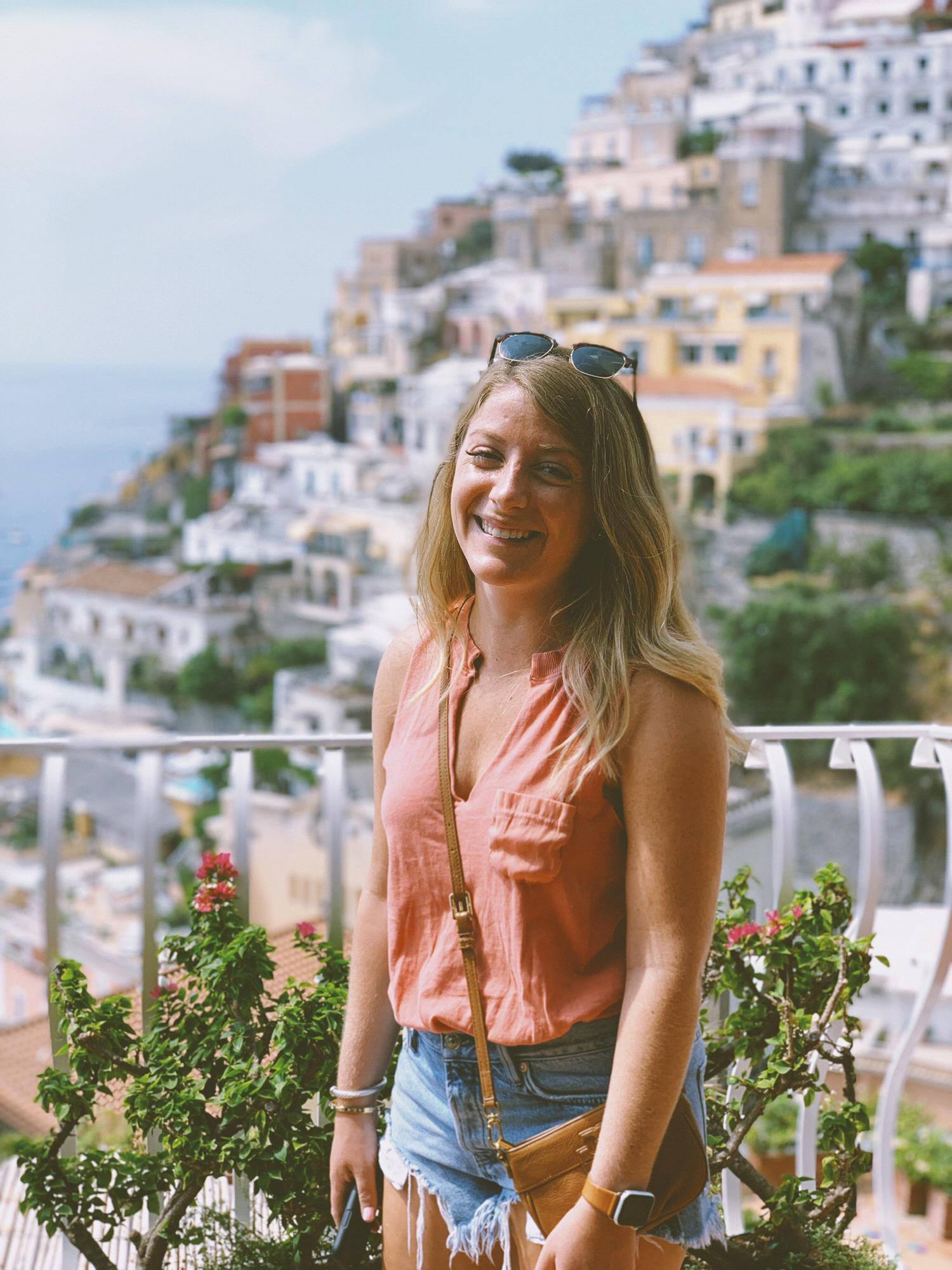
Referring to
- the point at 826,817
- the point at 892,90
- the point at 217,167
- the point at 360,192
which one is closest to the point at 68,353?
the point at 217,167

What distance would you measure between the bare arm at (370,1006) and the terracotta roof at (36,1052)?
0.25 metres

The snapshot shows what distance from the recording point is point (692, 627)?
3.37 ft

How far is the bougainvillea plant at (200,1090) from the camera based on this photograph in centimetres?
129

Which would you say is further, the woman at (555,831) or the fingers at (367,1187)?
the fingers at (367,1187)

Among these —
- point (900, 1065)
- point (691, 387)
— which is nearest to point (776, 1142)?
point (900, 1065)

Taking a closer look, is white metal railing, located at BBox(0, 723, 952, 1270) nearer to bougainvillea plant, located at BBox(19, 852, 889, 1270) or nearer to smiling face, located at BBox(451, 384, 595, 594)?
bougainvillea plant, located at BBox(19, 852, 889, 1270)

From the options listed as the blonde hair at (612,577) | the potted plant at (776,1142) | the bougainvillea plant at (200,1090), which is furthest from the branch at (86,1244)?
the potted plant at (776,1142)

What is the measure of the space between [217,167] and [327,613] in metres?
43.3

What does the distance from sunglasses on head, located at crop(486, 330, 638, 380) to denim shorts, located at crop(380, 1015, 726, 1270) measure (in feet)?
1.52

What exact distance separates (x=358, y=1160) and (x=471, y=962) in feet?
0.88

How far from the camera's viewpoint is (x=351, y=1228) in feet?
3.75

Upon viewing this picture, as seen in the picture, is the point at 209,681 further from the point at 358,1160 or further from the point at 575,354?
the point at 575,354

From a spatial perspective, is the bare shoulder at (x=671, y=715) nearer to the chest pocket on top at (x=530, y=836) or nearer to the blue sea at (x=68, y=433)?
the chest pocket on top at (x=530, y=836)

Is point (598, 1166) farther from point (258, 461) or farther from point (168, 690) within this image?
point (258, 461)
